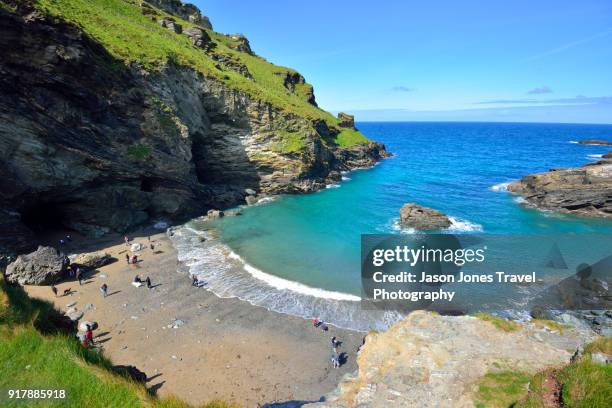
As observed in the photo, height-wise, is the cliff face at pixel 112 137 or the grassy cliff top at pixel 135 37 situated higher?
the grassy cliff top at pixel 135 37

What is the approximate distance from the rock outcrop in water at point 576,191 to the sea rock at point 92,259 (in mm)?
61867

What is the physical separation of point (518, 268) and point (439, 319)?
22.5 metres

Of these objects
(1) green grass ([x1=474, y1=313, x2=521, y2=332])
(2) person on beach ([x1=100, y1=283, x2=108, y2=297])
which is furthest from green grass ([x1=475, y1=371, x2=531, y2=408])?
(2) person on beach ([x1=100, y1=283, x2=108, y2=297])

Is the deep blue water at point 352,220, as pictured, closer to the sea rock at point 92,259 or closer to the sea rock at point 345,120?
the sea rock at point 92,259

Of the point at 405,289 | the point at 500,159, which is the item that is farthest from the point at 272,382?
the point at 500,159

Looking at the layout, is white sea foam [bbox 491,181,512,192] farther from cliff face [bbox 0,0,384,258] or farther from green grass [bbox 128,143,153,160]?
green grass [bbox 128,143,153,160]

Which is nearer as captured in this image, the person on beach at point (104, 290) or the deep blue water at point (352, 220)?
the person on beach at point (104, 290)

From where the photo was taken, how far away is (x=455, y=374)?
1140 centimetres

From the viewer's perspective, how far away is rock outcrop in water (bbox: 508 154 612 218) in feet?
160

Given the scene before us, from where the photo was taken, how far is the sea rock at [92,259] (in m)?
31.0

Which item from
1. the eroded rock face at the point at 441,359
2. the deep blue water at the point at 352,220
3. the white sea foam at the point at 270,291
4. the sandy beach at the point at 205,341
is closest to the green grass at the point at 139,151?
the white sea foam at the point at 270,291

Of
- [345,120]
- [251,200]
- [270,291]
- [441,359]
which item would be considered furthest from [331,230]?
[345,120]

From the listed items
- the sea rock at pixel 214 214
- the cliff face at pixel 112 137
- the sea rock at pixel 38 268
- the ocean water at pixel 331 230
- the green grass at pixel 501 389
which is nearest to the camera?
the green grass at pixel 501 389

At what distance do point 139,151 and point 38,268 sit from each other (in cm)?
1729
